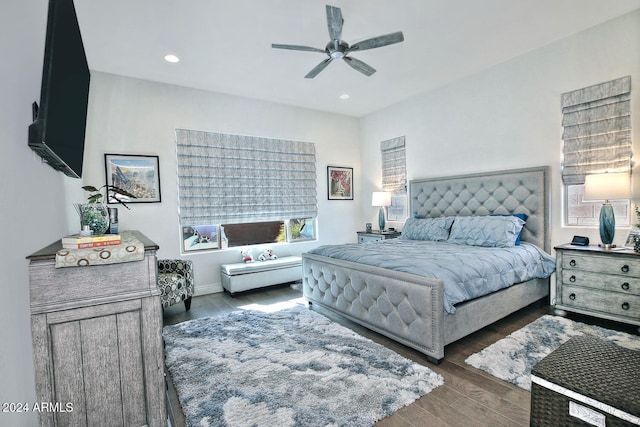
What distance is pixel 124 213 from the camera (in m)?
4.02

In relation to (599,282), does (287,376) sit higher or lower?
lower

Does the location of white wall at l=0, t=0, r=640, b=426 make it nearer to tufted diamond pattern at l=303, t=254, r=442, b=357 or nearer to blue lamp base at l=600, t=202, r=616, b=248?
blue lamp base at l=600, t=202, r=616, b=248

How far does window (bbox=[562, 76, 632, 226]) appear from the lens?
3088mm

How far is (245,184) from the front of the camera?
490 centimetres

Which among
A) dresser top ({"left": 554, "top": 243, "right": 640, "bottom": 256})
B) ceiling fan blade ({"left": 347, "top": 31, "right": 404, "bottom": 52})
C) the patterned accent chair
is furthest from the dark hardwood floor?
ceiling fan blade ({"left": 347, "top": 31, "right": 404, "bottom": 52})

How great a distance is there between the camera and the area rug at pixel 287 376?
1.84m

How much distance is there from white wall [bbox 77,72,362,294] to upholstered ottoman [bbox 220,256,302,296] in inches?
12.4

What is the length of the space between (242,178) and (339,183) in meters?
2.00

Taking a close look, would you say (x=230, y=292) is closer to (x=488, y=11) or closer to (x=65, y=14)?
(x=65, y=14)

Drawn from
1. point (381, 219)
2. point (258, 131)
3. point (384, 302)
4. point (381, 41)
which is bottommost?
point (384, 302)

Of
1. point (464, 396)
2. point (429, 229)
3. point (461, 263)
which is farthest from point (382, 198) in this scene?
point (464, 396)

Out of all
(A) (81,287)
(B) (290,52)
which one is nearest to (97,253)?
(A) (81,287)

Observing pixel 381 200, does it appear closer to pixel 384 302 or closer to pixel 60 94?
pixel 384 302

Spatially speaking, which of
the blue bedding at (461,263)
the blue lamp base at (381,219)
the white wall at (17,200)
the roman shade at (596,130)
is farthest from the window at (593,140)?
the white wall at (17,200)
